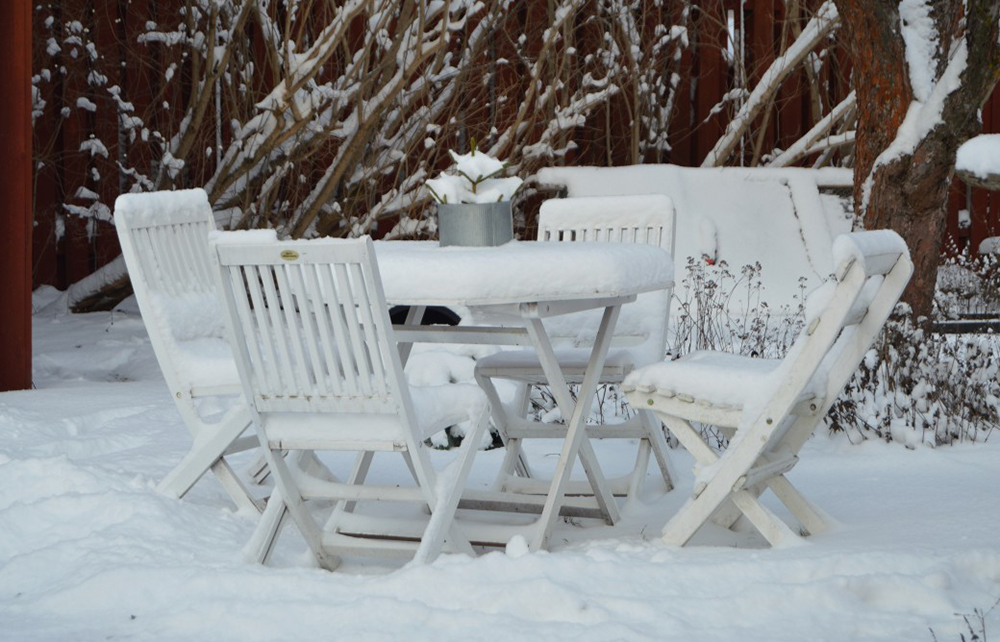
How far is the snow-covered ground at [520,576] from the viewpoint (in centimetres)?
264

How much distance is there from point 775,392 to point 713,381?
0.20 meters

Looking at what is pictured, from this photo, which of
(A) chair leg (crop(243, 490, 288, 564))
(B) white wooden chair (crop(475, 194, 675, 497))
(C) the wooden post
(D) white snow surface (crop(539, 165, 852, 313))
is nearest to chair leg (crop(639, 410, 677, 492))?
(B) white wooden chair (crop(475, 194, 675, 497))

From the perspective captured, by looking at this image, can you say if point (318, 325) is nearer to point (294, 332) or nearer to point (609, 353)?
point (294, 332)

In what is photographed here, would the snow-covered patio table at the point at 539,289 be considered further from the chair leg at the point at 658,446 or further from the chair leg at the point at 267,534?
the chair leg at the point at 267,534

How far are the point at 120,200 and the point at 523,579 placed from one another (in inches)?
72.3

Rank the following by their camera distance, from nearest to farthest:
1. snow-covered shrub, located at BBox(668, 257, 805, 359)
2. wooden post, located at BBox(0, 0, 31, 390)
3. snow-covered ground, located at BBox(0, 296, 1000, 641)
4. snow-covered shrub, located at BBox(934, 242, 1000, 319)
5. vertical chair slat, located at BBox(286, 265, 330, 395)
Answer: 1. snow-covered ground, located at BBox(0, 296, 1000, 641)
2. vertical chair slat, located at BBox(286, 265, 330, 395)
3. snow-covered shrub, located at BBox(668, 257, 805, 359)
4. wooden post, located at BBox(0, 0, 31, 390)
5. snow-covered shrub, located at BBox(934, 242, 1000, 319)

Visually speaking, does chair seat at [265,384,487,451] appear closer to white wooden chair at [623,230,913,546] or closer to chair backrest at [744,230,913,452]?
white wooden chair at [623,230,913,546]

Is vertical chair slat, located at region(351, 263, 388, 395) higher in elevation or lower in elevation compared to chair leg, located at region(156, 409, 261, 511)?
higher

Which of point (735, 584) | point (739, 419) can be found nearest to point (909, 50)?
point (739, 419)

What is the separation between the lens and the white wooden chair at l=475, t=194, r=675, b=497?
3.95 m

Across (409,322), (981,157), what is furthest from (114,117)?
(981,157)

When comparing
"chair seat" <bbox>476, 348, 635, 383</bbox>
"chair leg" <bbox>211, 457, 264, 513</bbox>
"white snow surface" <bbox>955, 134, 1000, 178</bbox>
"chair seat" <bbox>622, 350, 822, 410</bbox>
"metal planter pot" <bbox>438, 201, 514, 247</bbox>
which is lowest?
"chair leg" <bbox>211, 457, 264, 513</bbox>

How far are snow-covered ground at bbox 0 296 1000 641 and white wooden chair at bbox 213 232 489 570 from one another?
5.5 inches

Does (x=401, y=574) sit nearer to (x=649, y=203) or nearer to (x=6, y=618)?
(x=6, y=618)
